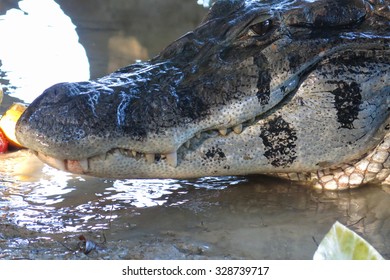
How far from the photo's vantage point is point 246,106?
2.94m

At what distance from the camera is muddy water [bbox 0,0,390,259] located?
2639 mm

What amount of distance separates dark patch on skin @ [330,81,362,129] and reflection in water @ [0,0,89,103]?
2.58 metres

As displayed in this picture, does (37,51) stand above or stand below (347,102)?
above

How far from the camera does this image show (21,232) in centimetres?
279

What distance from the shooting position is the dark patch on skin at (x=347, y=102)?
313 cm

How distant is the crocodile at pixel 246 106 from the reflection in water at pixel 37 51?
2.02 meters

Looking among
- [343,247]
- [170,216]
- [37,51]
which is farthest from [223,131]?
[37,51]

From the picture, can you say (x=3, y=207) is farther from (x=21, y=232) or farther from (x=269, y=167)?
(x=269, y=167)

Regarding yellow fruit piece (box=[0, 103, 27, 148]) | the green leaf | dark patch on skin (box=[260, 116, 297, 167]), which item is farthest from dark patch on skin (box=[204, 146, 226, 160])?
the green leaf

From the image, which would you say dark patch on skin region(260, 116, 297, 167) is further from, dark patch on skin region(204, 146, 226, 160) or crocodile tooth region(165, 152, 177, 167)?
crocodile tooth region(165, 152, 177, 167)

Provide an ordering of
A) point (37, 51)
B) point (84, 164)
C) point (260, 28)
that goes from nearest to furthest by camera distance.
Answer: point (84, 164) → point (260, 28) → point (37, 51)

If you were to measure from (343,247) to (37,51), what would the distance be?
602 centimetres

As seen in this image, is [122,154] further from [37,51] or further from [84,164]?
[37,51]

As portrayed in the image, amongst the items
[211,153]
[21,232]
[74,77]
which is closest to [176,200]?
[211,153]
